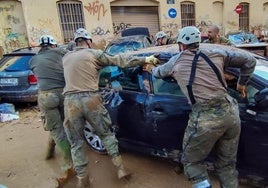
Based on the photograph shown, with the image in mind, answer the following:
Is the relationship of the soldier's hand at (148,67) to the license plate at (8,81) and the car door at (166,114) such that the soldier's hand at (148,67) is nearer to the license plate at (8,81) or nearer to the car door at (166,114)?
the car door at (166,114)

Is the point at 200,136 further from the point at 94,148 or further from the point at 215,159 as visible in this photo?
the point at 94,148

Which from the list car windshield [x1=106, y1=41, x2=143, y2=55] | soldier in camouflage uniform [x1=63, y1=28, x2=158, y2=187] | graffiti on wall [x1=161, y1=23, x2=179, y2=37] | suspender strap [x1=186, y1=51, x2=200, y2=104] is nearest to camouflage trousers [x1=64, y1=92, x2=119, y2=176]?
soldier in camouflage uniform [x1=63, y1=28, x2=158, y2=187]

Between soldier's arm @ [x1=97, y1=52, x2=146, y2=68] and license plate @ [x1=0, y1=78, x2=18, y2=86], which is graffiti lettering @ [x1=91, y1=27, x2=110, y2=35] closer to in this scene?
license plate @ [x1=0, y1=78, x2=18, y2=86]

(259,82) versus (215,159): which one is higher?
(259,82)

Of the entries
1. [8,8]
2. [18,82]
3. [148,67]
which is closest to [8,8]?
[8,8]

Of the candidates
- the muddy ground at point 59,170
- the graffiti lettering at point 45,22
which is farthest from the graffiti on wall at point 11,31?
the muddy ground at point 59,170

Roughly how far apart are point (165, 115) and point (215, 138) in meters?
0.83

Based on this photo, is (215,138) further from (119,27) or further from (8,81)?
(119,27)

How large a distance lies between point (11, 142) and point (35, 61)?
2.29 metres

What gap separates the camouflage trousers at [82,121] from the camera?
3.70 meters

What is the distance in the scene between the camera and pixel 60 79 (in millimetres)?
4273

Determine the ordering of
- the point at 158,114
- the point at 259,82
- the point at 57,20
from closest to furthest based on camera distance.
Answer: the point at 259,82 < the point at 158,114 < the point at 57,20

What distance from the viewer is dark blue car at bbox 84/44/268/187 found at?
10.2 ft

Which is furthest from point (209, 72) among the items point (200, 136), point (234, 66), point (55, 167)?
point (55, 167)
